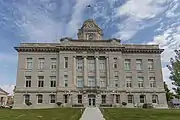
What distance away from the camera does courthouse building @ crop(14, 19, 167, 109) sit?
49.7 meters

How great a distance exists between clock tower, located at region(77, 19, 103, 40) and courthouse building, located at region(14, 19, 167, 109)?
7.05 metres

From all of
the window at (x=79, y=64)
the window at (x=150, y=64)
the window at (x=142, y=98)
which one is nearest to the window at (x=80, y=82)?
the window at (x=79, y=64)

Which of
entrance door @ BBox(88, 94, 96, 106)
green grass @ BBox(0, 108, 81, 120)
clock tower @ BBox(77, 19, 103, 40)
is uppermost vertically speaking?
clock tower @ BBox(77, 19, 103, 40)

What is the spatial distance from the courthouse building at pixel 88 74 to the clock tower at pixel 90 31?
7.05 m

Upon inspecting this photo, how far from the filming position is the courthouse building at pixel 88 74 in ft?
163

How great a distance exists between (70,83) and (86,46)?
9.40m

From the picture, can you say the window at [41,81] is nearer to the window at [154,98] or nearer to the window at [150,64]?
the window at [150,64]

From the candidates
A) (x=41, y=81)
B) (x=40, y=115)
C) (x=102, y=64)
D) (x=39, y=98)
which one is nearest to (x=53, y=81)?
(x=41, y=81)

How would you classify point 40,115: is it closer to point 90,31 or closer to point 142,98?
point 142,98

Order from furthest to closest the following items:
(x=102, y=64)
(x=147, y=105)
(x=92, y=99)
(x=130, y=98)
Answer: (x=102, y=64) < (x=130, y=98) < (x=92, y=99) < (x=147, y=105)

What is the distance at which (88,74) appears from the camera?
51.8 m

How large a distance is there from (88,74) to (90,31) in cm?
1454

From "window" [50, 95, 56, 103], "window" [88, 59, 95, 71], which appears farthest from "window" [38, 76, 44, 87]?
"window" [88, 59, 95, 71]

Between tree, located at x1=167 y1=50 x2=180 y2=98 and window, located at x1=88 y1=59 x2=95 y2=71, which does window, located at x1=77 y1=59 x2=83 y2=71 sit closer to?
window, located at x1=88 y1=59 x2=95 y2=71
